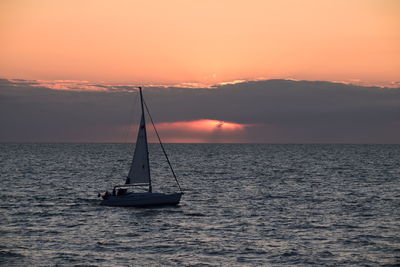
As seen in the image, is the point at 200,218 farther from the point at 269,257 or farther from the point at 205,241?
the point at 269,257

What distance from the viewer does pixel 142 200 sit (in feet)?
186

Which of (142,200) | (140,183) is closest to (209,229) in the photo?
(142,200)

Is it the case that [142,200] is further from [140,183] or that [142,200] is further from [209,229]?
[209,229]

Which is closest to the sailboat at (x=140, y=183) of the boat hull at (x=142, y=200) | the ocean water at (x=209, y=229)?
the boat hull at (x=142, y=200)

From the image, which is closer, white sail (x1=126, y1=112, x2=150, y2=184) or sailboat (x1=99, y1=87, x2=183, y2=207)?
sailboat (x1=99, y1=87, x2=183, y2=207)

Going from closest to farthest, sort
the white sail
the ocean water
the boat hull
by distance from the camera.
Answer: the ocean water
the boat hull
the white sail

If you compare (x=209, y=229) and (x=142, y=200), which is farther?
(x=142, y=200)

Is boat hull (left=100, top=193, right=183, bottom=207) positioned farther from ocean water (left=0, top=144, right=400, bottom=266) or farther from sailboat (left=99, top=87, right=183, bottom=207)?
ocean water (left=0, top=144, right=400, bottom=266)

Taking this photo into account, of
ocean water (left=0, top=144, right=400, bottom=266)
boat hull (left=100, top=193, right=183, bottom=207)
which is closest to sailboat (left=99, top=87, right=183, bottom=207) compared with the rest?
boat hull (left=100, top=193, right=183, bottom=207)

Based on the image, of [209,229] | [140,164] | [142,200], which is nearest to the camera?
[209,229]

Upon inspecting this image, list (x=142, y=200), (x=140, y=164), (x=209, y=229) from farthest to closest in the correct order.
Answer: (x=140, y=164) → (x=142, y=200) → (x=209, y=229)

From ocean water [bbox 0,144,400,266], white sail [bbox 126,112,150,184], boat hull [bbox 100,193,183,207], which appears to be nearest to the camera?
ocean water [bbox 0,144,400,266]

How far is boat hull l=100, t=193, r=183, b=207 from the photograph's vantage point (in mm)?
56812

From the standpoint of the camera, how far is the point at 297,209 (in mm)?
57188
